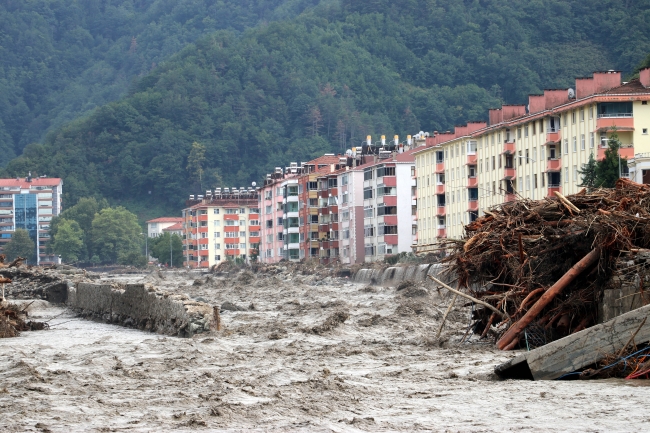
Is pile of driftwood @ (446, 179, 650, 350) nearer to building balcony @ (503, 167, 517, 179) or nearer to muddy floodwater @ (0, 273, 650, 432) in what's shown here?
muddy floodwater @ (0, 273, 650, 432)

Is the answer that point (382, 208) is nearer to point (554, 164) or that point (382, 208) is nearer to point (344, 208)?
point (344, 208)

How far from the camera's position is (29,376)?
22453 millimetres

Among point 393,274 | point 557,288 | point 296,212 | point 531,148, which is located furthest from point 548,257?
point 296,212

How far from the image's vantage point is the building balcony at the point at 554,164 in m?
87.1

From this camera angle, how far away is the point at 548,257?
78.8 ft

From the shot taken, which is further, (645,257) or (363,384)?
(645,257)

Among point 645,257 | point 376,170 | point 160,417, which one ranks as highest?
point 376,170

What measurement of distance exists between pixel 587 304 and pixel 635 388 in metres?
5.04

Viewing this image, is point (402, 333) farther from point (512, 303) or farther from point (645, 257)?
point (645, 257)

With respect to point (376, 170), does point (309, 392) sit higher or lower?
lower

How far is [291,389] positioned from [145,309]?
67.5 feet

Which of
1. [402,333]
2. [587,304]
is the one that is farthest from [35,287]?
[587,304]

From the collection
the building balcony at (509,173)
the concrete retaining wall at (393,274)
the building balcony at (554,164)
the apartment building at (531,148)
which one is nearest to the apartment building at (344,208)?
the apartment building at (531,148)

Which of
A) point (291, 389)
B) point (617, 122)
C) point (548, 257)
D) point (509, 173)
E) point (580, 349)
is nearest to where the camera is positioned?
point (291, 389)
